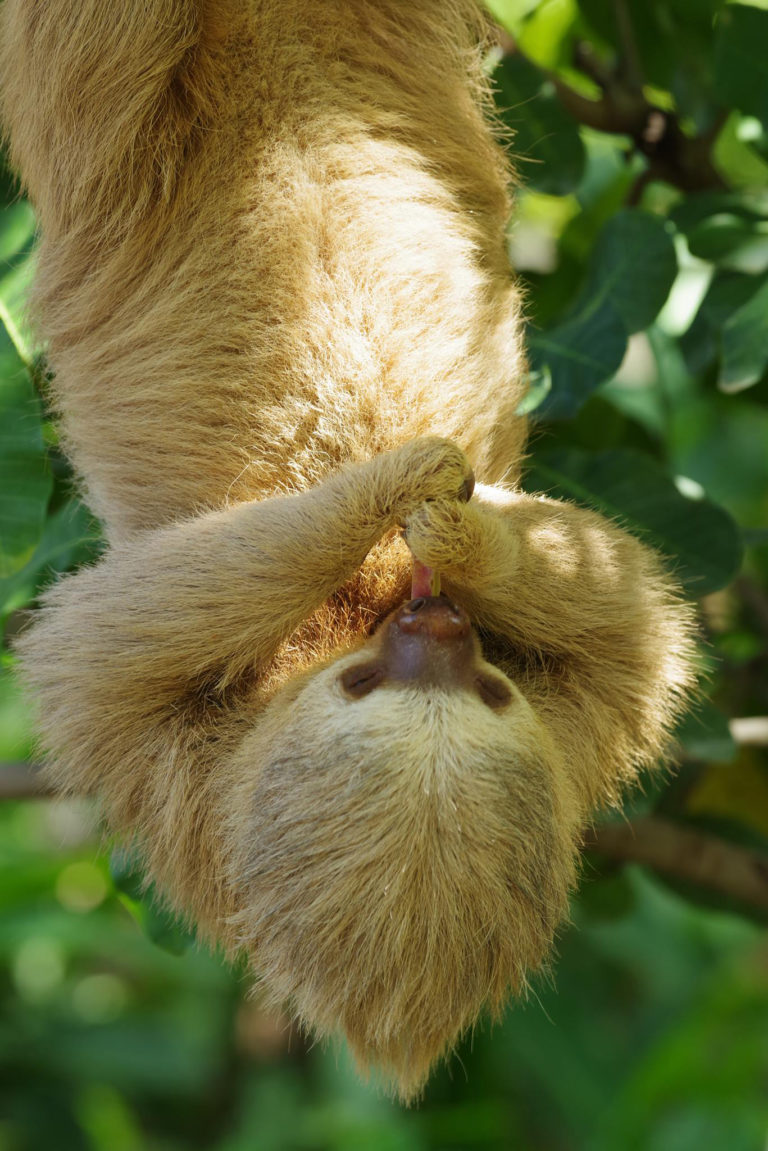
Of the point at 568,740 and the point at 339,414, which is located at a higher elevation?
the point at 339,414

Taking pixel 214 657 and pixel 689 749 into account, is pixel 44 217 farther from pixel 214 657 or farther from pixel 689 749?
pixel 689 749

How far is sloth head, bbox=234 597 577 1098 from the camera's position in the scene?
237 centimetres

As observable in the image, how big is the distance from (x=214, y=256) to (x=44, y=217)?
521mm

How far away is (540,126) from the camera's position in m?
3.52

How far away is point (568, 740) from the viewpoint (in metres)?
2.80

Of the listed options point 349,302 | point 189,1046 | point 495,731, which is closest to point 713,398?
point 349,302

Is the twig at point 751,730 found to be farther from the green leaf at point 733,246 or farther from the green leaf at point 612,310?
the green leaf at point 733,246

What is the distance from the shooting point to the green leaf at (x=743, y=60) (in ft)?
10.5

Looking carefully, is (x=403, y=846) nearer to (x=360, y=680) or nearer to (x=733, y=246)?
(x=360, y=680)

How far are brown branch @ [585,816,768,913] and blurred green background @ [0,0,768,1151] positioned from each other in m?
0.01

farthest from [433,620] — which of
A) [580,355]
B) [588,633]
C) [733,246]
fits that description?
[733,246]

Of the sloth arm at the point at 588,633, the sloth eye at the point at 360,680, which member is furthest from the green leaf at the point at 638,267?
the sloth eye at the point at 360,680

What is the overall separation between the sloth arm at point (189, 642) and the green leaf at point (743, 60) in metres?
1.56

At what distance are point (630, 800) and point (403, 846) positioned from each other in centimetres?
96
